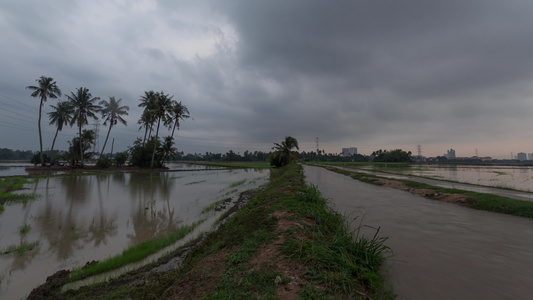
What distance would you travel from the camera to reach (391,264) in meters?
3.72

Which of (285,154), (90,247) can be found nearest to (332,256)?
(90,247)

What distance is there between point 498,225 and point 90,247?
11500 millimetres

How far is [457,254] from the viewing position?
13.4 feet

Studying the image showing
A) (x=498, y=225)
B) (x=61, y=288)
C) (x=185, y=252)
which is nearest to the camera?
(x=61, y=288)

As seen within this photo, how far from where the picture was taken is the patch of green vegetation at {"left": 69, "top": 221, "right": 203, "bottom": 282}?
4.04m

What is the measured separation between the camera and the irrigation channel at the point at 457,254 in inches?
117

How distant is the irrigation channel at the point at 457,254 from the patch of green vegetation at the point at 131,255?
17.0ft

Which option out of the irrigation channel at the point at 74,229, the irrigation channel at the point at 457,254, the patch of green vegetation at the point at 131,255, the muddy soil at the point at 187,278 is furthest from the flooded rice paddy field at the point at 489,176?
the irrigation channel at the point at 74,229

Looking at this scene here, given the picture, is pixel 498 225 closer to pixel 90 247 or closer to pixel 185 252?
pixel 185 252

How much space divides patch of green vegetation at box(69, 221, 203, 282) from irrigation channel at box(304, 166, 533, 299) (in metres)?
5.18

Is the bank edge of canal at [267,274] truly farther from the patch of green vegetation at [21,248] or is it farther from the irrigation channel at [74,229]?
the patch of green vegetation at [21,248]

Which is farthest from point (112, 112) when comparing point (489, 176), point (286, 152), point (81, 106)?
point (489, 176)

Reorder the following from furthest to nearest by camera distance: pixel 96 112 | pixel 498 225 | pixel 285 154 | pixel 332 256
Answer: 1. pixel 285 154
2. pixel 96 112
3. pixel 498 225
4. pixel 332 256

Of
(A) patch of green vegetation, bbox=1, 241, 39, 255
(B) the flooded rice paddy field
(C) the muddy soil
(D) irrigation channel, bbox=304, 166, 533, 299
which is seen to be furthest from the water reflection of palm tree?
(B) the flooded rice paddy field
